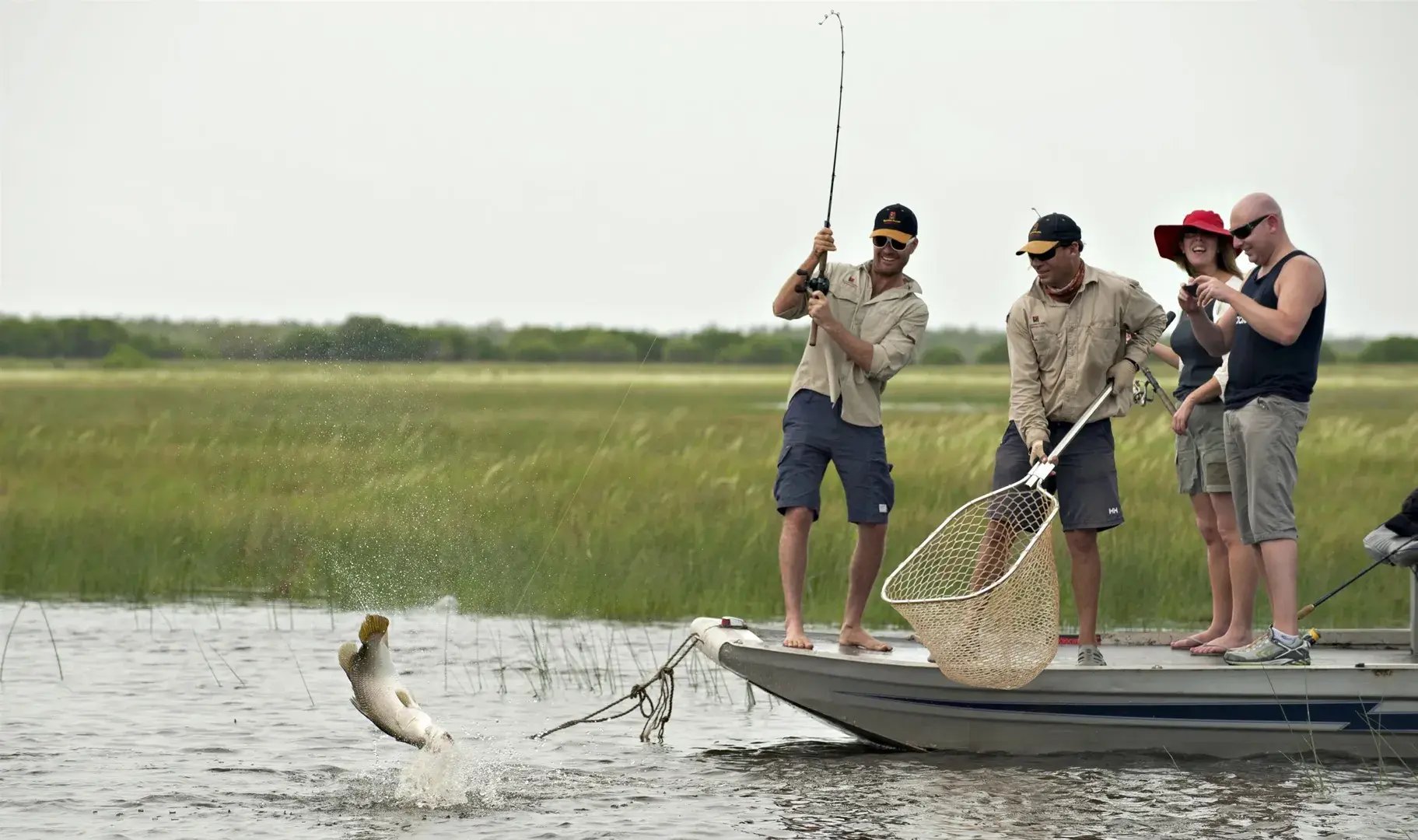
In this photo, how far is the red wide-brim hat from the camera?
8.91m

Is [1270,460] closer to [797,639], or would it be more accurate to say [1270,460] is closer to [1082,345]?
[1082,345]

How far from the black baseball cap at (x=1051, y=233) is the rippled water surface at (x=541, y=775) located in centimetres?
228

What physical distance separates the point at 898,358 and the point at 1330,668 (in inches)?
90.9

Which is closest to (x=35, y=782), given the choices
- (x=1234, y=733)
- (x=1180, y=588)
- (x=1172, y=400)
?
(x=1234, y=733)

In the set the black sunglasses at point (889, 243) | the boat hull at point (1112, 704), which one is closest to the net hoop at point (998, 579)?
the boat hull at point (1112, 704)

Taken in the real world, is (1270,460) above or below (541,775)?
above

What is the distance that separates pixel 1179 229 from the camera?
29.5ft

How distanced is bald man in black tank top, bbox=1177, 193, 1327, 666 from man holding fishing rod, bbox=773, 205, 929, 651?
1.31 metres

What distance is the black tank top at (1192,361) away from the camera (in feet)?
30.8

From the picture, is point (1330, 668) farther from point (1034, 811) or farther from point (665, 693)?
point (665, 693)

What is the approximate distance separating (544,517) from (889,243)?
872 cm

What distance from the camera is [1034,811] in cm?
797

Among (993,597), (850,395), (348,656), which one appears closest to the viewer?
(348,656)

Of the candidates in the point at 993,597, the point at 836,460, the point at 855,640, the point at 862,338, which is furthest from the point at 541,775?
the point at 862,338
